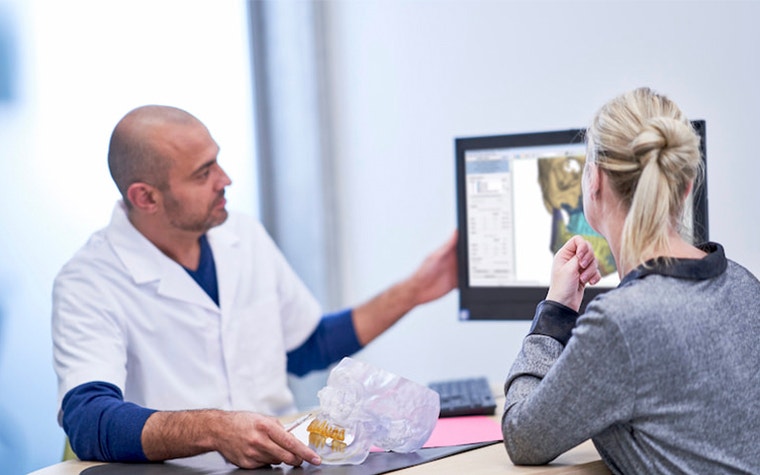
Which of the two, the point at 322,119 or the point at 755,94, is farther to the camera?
the point at 322,119

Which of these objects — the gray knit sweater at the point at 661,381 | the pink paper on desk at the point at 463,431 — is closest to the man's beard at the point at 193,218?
the pink paper on desk at the point at 463,431

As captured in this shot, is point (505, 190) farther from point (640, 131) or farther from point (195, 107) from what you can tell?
point (195, 107)

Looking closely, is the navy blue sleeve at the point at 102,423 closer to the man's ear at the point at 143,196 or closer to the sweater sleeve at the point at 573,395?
the man's ear at the point at 143,196

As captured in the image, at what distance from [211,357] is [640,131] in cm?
106

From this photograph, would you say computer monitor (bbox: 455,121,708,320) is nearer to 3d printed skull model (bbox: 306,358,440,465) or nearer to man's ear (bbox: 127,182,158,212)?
3d printed skull model (bbox: 306,358,440,465)

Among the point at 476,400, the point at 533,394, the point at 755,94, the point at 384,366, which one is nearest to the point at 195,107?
the point at 384,366

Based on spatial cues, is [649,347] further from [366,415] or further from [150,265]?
[150,265]

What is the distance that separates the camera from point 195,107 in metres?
2.45

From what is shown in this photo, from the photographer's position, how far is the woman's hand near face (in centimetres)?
134

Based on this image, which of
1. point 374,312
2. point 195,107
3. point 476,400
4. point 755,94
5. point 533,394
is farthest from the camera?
point 195,107

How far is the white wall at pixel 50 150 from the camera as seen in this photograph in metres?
1.95

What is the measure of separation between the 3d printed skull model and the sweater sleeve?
0.62 feet

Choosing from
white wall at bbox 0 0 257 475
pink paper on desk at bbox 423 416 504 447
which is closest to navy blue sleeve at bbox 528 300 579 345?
pink paper on desk at bbox 423 416 504 447

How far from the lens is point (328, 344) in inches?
86.4
